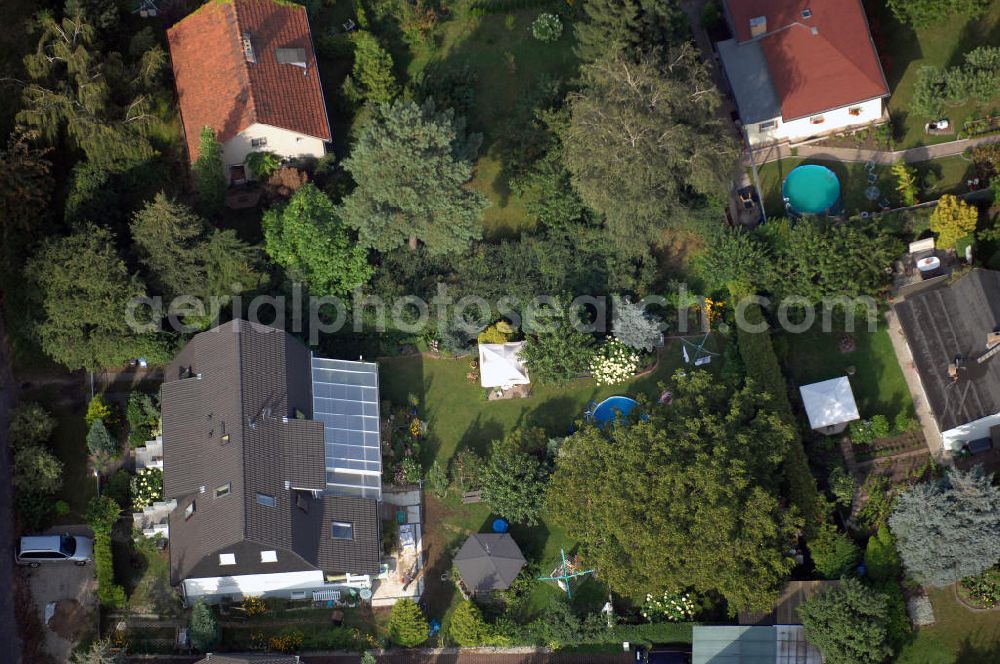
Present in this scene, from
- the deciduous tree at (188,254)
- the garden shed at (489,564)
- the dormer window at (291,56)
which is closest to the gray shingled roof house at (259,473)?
the deciduous tree at (188,254)

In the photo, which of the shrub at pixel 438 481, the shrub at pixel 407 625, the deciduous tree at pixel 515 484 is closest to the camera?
the shrub at pixel 407 625

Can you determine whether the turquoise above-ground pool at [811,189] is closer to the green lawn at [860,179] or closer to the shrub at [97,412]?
the green lawn at [860,179]

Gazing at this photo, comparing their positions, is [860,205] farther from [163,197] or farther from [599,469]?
[163,197]

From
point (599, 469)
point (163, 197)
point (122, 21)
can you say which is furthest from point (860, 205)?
point (122, 21)

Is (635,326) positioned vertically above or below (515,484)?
above

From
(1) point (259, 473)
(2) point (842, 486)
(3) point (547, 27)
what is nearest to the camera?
(1) point (259, 473)

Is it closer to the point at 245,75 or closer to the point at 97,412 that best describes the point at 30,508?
the point at 97,412

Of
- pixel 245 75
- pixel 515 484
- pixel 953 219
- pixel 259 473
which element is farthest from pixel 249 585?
pixel 953 219
